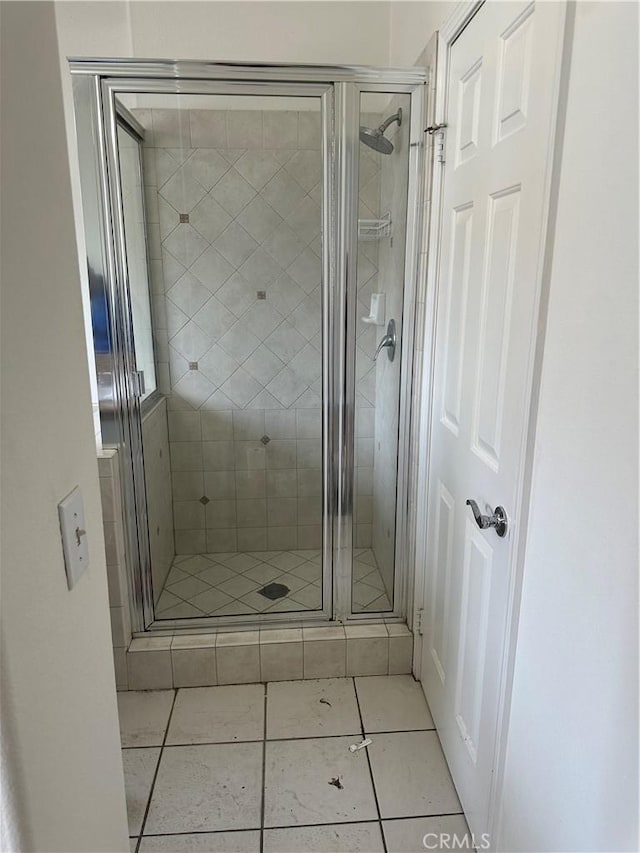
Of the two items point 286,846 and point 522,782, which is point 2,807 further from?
point 286,846

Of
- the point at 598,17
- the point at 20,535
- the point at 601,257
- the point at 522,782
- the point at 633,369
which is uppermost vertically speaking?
the point at 598,17

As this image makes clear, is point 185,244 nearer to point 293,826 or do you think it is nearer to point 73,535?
point 73,535

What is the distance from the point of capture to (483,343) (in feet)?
4.40

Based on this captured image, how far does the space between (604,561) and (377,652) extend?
139cm

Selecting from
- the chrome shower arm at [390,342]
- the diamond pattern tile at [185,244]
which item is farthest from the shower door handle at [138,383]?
the chrome shower arm at [390,342]

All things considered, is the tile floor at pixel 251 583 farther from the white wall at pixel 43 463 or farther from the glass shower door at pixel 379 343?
the white wall at pixel 43 463

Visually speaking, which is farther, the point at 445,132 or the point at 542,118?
the point at 445,132

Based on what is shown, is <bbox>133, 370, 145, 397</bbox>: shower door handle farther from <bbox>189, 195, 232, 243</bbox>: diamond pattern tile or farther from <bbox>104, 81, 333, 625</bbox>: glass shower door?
<bbox>189, 195, 232, 243</bbox>: diamond pattern tile

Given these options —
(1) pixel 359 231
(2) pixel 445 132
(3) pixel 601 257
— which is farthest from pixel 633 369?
(1) pixel 359 231

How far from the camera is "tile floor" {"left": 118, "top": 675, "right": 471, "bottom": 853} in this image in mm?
1495

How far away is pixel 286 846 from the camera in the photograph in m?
1.46

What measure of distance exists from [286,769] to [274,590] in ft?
2.42

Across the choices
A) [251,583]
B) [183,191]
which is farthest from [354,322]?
[251,583]

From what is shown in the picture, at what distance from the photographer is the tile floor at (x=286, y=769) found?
4.91ft
